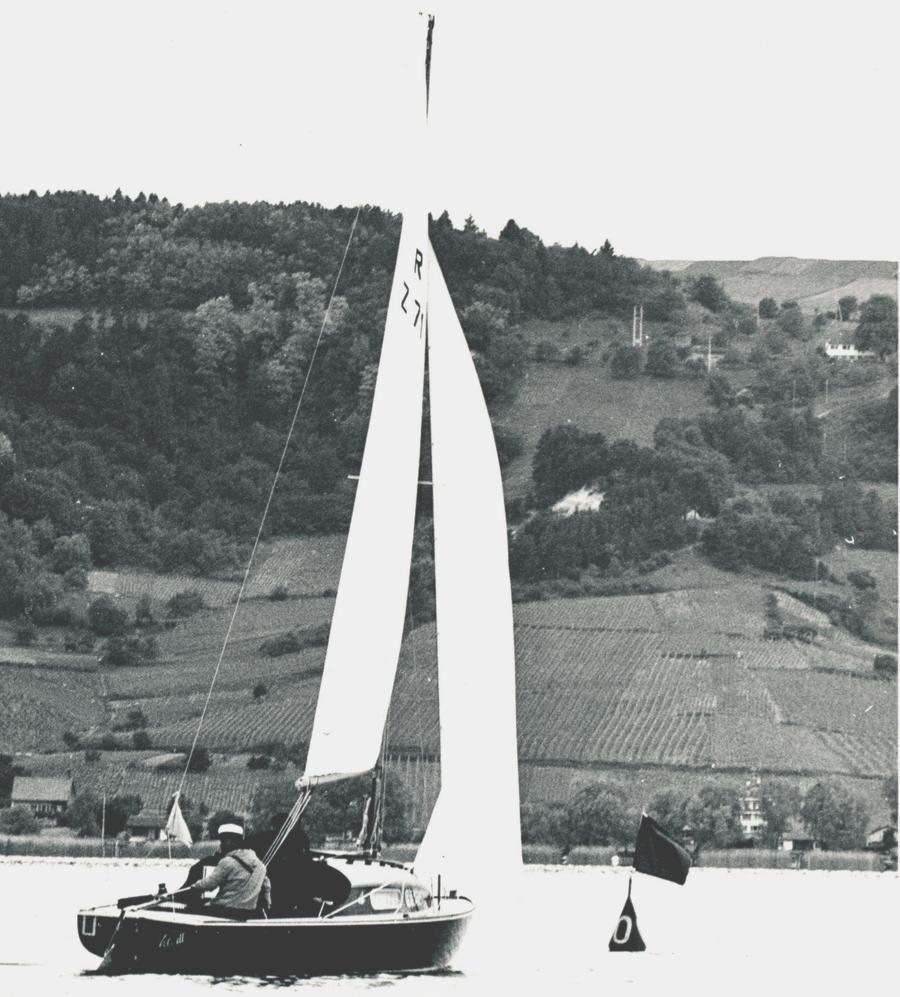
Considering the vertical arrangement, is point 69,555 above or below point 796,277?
below

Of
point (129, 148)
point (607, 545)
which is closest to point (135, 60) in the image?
point (129, 148)

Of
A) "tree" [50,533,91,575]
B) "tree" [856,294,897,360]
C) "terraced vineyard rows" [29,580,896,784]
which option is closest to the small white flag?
"terraced vineyard rows" [29,580,896,784]

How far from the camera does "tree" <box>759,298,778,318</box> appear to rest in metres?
93.1

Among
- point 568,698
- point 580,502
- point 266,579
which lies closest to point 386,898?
point 568,698

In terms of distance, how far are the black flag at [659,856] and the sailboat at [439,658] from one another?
1243 millimetres

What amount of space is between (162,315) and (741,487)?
23864 mm

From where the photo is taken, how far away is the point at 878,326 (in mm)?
93812

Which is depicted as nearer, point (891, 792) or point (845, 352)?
point (891, 792)

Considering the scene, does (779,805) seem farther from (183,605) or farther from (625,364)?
(625,364)

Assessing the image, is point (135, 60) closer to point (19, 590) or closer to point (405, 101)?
point (405, 101)

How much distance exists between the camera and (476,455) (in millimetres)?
22109

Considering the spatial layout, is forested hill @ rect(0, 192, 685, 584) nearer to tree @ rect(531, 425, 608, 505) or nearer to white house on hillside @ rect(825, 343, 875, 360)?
tree @ rect(531, 425, 608, 505)

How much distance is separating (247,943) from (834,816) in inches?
2137

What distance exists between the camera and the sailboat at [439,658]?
779 inches
